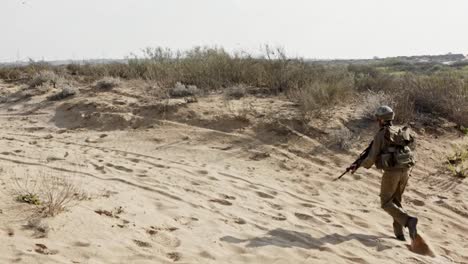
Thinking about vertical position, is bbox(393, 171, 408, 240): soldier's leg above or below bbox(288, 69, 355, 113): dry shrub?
below

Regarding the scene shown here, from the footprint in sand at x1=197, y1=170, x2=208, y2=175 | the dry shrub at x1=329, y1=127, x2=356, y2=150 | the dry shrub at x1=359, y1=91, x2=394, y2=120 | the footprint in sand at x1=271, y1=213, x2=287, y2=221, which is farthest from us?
the dry shrub at x1=359, y1=91, x2=394, y2=120

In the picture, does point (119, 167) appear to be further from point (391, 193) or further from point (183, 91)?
point (183, 91)

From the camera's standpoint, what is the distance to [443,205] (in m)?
7.08

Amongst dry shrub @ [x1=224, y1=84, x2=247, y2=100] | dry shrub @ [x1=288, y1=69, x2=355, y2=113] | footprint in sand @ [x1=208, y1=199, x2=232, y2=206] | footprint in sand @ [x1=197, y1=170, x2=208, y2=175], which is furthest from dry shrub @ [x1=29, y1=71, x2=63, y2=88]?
footprint in sand @ [x1=208, y1=199, x2=232, y2=206]

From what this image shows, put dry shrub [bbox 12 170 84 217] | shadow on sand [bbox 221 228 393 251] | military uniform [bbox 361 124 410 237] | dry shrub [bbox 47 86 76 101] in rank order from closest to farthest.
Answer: dry shrub [bbox 12 170 84 217], shadow on sand [bbox 221 228 393 251], military uniform [bbox 361 124 410 237], dry shrub [bbox 47 86 76 101]

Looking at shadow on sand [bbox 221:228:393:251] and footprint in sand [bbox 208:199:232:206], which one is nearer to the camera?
shadow on sand [bbox 221:228:393:251]

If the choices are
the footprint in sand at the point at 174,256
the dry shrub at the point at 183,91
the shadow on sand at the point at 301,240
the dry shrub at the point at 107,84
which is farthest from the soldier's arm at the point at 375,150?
the dry shrub at the point at 107,84

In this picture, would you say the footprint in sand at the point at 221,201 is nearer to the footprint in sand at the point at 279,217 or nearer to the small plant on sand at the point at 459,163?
the footprint in sand at the point at 279,217

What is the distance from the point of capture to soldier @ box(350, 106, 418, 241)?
5180mm

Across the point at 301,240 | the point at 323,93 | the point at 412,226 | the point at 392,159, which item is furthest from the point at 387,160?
the point at 323,93

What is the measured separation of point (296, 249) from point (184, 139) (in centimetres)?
443

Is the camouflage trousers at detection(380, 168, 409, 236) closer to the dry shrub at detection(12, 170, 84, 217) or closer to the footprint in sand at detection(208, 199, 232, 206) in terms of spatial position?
the footprint in sand at detection(208, 199, 232, 206)

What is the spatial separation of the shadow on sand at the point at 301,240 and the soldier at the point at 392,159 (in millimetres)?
371

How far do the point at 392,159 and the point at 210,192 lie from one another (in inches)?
92.6
